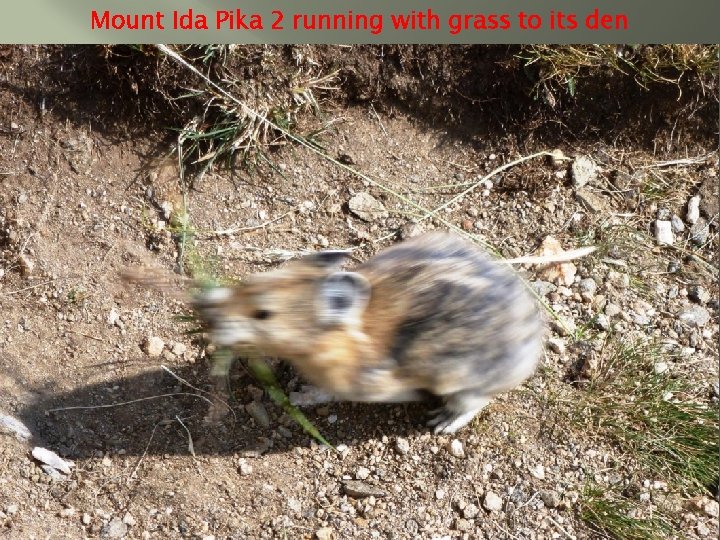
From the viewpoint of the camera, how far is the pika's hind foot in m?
5.20

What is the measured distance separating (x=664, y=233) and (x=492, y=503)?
261 centimetres

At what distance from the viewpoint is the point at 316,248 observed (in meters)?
6.22

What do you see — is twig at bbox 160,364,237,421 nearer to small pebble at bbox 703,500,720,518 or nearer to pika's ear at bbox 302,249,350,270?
pika's ear at bbox 302,249,350,270

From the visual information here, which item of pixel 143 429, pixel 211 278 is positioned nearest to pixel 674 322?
pixel 211 278

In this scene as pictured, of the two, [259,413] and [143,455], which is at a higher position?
[259,413]

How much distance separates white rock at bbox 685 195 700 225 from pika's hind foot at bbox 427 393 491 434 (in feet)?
8.00

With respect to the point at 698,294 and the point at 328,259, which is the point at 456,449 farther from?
the point at 698,294

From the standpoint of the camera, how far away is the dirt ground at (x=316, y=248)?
5.23 meters

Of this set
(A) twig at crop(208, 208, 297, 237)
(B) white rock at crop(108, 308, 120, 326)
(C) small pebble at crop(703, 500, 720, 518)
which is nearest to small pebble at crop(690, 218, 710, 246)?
(C) small pebble at crop(703, 500, 720, 518)

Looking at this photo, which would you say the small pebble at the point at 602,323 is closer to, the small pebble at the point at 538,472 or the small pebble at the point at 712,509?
the small pebble at the point at 538,472

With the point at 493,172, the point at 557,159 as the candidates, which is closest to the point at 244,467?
the point at 493,172

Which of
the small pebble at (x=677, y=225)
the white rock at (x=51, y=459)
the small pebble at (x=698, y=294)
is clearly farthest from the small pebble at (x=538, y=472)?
the white rock at (x=51, y=459)

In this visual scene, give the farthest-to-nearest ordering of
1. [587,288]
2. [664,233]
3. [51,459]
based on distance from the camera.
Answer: [664,233] < [587,288] < [51,459]

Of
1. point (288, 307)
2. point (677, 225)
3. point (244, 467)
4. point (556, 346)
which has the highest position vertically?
point (677, 225)
